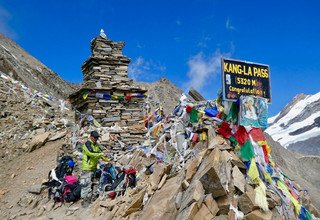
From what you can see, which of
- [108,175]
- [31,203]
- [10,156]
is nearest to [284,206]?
[108,175]

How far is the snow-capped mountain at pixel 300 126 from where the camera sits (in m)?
101

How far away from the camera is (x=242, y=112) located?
9398 millimetres

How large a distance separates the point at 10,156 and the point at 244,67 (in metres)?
12.3

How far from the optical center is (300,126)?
124 metres

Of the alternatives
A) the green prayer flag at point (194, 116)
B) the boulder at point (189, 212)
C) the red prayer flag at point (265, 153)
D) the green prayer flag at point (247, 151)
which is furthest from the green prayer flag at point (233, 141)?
the boulder at point (189, 212)

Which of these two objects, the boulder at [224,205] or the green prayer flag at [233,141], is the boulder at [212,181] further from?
the green prayer flag at [233,141]

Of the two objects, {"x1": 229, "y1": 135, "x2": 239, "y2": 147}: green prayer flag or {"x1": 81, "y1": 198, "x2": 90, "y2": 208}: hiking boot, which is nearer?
{"x1": 229, "y1": 135, "x2": 239, "y2": 147}: green prayer flag

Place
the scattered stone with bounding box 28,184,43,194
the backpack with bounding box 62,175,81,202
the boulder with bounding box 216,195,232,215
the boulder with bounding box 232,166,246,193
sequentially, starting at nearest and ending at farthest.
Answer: the boulder with bounding box 216,195,232,215 < the boulder with bounding box 232,166,246,193 < the backpack with bounding box 62,175,81,202 < the scattered stone with bounding box 28,184,43,194

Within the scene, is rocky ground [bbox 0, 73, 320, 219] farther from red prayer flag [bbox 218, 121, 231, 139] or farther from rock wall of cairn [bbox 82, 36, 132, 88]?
rock wall of cairn [bbox 82, 36, 132, 88]

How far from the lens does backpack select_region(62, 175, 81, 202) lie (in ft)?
36.3

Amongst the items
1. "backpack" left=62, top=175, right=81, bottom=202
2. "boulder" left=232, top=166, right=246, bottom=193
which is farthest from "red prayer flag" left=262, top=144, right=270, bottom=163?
"backpack" left=62, top=175, right=81, bottom=202

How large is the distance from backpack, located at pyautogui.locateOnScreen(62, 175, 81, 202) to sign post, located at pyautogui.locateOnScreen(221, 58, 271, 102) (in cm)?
519

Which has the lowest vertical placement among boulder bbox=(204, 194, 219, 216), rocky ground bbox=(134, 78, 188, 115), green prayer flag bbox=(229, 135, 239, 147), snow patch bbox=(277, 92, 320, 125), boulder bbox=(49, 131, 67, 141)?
boulder bbox=(204, 194, 219, 216)

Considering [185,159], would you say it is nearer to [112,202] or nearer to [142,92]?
[112,202]
